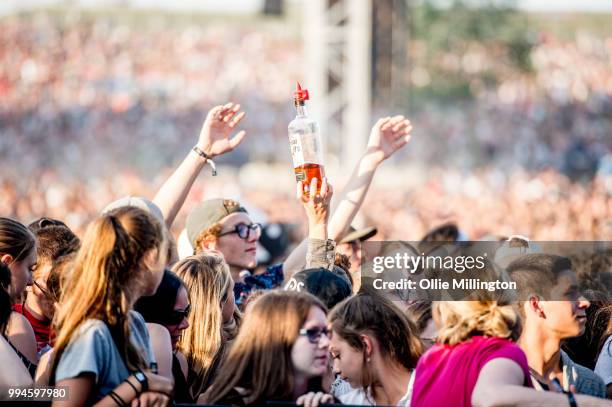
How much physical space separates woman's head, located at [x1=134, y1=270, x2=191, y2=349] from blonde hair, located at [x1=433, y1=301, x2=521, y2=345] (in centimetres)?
98

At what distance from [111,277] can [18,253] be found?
837 mm

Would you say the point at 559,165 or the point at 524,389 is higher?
the point at 559,165

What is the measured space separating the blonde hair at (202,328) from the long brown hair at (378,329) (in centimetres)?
62

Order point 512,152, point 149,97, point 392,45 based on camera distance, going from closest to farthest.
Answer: point 392,45 → point 512,152 → point 149,97

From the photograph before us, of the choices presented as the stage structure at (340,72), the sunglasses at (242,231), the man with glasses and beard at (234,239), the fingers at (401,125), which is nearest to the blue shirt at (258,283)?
the man with glasses and beard at (234,239)

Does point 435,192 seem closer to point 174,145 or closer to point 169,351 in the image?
point 174,145

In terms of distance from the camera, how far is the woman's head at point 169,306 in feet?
13.4

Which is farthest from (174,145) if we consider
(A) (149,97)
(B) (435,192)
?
(B) (435,192)

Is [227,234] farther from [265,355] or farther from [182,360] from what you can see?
[265,355]

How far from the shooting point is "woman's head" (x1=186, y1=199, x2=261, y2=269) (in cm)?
562

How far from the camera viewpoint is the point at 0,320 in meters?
3.82

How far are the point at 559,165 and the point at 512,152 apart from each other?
216 centimetres

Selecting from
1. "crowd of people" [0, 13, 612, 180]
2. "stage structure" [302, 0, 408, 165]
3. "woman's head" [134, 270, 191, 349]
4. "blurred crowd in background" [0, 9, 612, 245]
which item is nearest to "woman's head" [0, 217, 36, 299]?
"woman's head" [134, 270, 191, 349]

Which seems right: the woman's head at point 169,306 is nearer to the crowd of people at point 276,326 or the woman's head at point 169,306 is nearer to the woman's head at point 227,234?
the crowd of people at point 276,326
